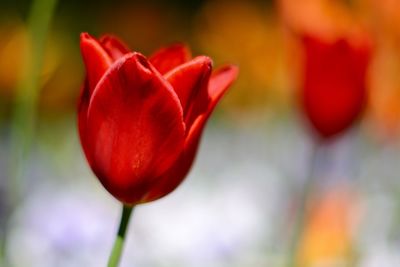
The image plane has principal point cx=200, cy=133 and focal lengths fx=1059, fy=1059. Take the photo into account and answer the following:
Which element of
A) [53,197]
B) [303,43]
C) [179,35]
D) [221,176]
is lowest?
[179,35]

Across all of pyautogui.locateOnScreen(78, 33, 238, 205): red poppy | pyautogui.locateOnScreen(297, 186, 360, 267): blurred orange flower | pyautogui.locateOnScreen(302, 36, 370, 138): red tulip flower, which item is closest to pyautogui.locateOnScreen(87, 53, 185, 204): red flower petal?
pyautogui.locateOnScreen(78, 33, 238, 205): red poppy

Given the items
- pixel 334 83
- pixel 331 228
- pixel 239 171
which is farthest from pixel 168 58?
pixel 239 171

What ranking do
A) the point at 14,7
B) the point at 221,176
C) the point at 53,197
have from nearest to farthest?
the point at 53,197, the point at 221,176, the point at 14,7

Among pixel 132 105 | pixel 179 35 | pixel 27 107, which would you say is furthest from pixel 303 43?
pixel 179 35

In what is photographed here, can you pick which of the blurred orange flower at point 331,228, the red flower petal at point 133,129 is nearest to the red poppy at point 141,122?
the red flower petal at point 133,129

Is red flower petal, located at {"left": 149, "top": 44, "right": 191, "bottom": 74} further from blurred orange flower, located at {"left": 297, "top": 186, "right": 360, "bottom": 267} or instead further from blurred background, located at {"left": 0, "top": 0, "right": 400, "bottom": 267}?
blurred orange flower, located at {"left": 297, "top": 186, "right": 360, "bottom": 267}

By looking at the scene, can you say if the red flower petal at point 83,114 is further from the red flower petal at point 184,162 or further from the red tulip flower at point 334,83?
the red tulip flower at point 334,83

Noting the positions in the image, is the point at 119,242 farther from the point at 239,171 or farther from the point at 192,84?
the point at 239,171

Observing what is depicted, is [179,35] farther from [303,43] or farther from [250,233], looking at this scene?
[303,43]
